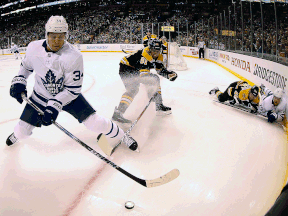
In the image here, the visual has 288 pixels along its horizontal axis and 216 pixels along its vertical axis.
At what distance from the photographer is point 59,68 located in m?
1.70

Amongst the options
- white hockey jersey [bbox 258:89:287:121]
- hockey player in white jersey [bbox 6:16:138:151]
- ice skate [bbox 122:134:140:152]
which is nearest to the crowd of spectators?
white hockey jersey [bbox 258:89:287:121]

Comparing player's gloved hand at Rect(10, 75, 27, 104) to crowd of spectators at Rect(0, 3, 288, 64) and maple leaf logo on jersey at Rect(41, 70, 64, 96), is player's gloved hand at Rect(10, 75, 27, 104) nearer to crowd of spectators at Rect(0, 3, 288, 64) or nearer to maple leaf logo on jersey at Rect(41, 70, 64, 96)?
maple leaf logo on jersey at Rect(41, 70, 64, 96)

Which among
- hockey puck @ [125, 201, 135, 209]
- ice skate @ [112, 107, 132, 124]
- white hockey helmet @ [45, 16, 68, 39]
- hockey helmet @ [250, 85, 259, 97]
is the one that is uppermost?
white hockey helmet @ [45, 16, 68, 39]

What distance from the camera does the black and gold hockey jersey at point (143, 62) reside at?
2.89 m

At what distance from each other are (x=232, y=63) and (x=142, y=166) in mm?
6068

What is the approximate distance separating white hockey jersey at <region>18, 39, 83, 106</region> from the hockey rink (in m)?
0.65

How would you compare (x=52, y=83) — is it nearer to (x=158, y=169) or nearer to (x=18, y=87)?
(x=18, y=87)

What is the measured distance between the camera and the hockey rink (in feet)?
4.93

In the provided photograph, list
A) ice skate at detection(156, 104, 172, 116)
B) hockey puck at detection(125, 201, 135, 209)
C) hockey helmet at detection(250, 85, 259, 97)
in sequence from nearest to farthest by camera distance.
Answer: hockey puck at detection(125, 201, 135, 209), hockey helmet at detection(250, 85, 259, 97), ice skate at detection(156, 104, 172, 116)

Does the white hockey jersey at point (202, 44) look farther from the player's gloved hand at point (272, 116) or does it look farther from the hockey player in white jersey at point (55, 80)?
the hockey player in white jersey at point (55, 80)

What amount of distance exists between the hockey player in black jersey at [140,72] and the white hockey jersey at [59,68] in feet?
3.95

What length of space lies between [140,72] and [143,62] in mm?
133

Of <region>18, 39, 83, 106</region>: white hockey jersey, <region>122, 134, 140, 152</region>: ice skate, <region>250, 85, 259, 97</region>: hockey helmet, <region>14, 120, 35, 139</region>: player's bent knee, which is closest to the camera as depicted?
<region>18, 39, 83, 106</region>: white hockey jersey

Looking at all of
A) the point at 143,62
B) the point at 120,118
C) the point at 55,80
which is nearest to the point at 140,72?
the point at 143,62
